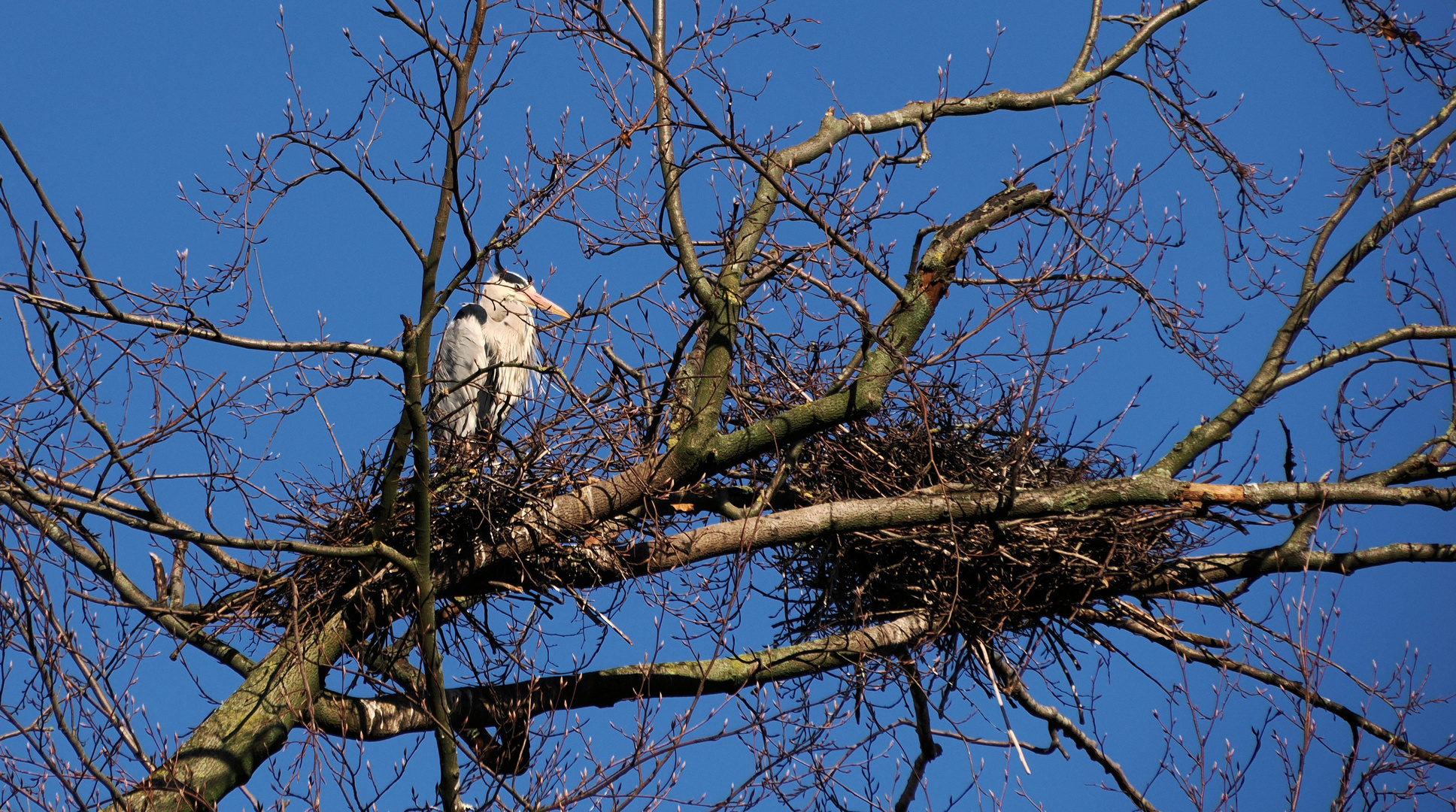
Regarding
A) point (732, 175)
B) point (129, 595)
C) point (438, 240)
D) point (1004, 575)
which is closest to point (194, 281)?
point (438, 240)

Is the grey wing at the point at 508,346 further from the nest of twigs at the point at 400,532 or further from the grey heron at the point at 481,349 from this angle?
the nest of twigs at the point at 400,532

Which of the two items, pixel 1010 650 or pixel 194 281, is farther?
pixel 1010 650

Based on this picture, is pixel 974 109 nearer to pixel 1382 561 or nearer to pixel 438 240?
pixel 1382 561

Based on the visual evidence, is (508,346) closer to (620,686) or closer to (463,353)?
(463,353)

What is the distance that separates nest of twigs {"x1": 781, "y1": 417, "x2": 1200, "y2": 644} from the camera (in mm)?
4461

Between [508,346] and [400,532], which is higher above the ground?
[508,346]

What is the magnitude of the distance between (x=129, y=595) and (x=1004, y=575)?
10.6ft

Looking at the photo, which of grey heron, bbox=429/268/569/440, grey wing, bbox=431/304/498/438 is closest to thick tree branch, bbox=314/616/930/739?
grey heron, bbox=429/268/569/440

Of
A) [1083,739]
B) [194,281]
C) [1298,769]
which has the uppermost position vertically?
[194,281]

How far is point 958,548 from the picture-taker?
13.9 feet

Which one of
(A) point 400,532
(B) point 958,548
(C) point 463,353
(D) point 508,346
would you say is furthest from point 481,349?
(B) point 958,548

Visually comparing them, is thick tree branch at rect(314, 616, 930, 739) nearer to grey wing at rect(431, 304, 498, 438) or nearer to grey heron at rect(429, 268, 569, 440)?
grey heron at rect(429, 268, 569, 440)

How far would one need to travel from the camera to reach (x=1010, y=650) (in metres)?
4.84

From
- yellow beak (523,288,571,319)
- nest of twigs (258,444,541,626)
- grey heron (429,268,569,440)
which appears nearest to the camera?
nest of twigs (258,444,541,626)
